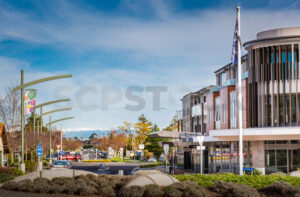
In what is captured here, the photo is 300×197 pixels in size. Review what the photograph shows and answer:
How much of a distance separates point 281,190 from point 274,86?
1851 centimetres

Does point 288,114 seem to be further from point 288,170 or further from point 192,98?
point 192,98

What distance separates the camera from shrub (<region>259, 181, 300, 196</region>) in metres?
20.0

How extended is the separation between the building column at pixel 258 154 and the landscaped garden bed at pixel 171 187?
12927 mm

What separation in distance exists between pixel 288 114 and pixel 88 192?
22.4m

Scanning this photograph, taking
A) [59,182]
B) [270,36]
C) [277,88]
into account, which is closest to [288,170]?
[277,88]

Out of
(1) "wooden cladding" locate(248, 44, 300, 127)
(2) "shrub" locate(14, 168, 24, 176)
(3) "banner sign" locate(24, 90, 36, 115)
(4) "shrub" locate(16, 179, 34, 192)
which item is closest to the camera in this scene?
(4) "shrub" locate(16, 179, 34, 192)

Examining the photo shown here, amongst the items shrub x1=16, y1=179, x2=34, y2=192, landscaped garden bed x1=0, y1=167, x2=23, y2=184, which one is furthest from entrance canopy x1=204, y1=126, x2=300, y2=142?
shrub x1=16, y1=179, x2=34, y2=192

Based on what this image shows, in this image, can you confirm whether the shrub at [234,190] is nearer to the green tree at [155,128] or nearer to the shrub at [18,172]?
the shrub at [18,172]

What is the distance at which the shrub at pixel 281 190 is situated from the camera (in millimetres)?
20000

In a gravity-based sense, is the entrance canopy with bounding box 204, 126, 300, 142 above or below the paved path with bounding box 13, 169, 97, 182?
above

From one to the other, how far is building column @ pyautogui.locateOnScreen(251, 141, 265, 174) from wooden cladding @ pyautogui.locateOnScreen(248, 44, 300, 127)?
5.78 feet

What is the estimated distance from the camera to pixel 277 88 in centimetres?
3725

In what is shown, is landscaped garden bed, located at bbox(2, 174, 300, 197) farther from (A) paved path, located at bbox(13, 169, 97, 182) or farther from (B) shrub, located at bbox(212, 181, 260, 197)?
(A) paved path, located at bbox(13, 169, 97, 182)

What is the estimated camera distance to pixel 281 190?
2027cm
